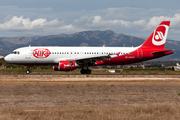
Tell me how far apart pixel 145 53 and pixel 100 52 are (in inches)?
282

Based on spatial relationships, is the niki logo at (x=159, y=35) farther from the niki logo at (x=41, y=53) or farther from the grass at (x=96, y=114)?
the grass at (x=96, y=114)

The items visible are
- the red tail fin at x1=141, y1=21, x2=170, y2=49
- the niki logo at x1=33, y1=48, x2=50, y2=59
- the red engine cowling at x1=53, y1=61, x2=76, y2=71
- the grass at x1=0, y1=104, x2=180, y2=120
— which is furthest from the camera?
the red tail fin at x1=141, y1=21, x2=170, y2=49

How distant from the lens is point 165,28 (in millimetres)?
42875

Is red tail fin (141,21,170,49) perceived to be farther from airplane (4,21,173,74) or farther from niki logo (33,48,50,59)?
niki logo (33,48,50,59)

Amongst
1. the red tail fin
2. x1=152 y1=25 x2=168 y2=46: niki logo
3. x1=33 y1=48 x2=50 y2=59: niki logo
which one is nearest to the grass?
x1=33 y1=48 x2=50 y2=59: niki logo

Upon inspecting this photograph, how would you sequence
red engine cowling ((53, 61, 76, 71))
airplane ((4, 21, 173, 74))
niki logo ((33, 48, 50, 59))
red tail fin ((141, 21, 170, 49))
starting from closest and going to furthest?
red engine cowling ((53, 61, 76, 71)) < airplane ((4, 21, 173, 74)) < niki logo ((33, 48, 50, 59)) < red tail fin ((141, 21, 170, 49))

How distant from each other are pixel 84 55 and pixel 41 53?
250 inches

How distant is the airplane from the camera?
37594 millimetres

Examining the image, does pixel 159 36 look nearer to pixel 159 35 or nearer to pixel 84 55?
pixel 159 35

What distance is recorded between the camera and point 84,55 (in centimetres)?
3969

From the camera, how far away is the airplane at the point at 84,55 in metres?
37.6

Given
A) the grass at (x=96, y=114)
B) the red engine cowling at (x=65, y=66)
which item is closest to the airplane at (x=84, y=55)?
the red engine cowling at (x=65, y=66)

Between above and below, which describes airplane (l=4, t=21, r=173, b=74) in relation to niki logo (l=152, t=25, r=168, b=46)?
below

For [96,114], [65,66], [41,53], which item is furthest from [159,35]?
[96,114]
